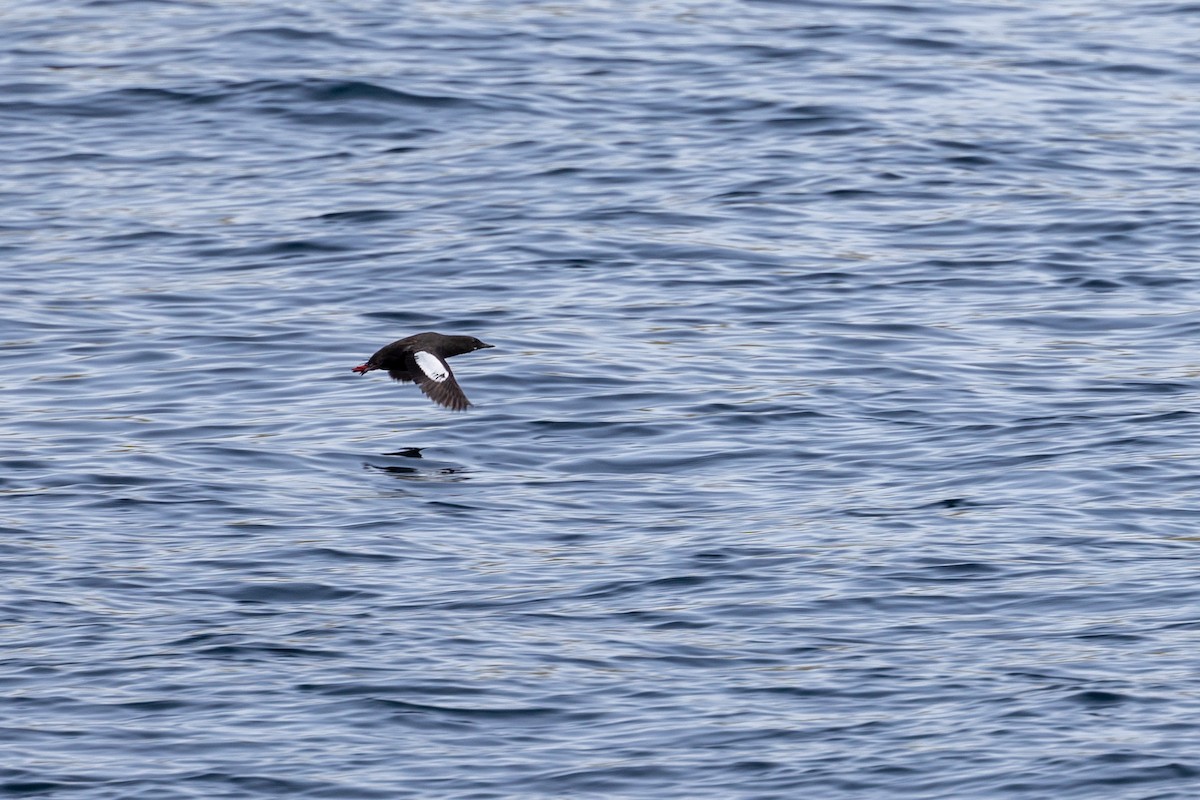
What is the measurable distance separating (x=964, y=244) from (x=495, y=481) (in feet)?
18.9

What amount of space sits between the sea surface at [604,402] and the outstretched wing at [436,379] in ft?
1.21

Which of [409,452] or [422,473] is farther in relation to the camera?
[409,452]

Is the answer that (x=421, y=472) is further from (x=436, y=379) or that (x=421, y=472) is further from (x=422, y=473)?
(x=436, y=379)

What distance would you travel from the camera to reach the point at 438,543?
11219 millimetres

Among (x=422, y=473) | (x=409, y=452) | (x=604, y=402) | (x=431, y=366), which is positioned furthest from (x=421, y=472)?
(x=604, y=402)

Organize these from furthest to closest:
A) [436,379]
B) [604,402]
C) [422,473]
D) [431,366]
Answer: [604,402], [431,366], [436,379], [422,473]

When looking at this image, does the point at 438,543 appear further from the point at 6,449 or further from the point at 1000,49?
the point at 1000,49

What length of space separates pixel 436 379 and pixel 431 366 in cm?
14

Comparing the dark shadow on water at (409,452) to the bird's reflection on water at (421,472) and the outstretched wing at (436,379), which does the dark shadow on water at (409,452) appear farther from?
the outstretched wing at (436,379)

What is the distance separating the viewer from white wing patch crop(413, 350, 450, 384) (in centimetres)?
1285

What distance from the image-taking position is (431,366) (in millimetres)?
12945

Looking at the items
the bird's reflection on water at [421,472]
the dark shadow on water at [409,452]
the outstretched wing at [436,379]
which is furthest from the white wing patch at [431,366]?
the bird's reflection on water at [421,472]

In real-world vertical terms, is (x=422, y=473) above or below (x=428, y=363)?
below

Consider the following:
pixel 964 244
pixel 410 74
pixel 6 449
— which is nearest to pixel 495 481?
pixel 6 449
